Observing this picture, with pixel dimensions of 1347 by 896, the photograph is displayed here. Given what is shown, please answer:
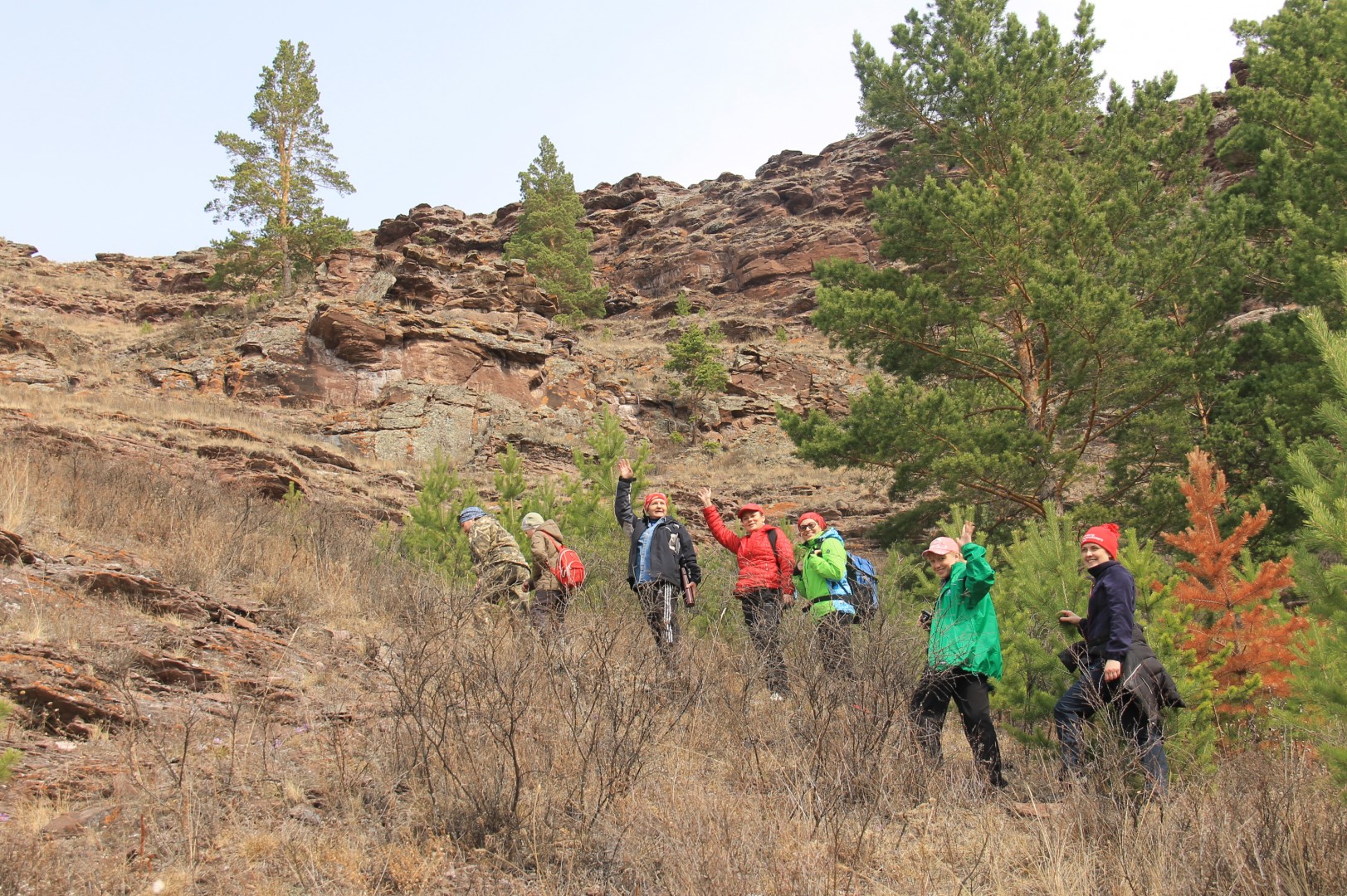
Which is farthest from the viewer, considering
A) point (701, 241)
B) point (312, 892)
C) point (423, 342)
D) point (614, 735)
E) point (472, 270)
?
point (701, 241)

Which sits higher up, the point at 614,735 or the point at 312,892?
the point at 614,735

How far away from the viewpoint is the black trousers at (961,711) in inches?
174

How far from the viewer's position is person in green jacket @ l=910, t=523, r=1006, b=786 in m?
4.49

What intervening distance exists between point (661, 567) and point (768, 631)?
116cm

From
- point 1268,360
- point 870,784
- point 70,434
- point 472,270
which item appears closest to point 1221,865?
point 870,784

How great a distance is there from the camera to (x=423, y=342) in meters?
20.6

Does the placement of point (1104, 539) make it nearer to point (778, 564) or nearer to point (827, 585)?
point (827, 585)

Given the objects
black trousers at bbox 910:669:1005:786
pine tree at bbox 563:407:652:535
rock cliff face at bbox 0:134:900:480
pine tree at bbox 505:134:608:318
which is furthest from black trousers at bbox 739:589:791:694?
pine tree at bbox 505:134:608:318

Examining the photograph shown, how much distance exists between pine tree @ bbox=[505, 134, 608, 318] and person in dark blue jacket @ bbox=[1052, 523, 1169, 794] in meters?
31.7

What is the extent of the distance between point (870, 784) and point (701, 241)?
47131 millimetres

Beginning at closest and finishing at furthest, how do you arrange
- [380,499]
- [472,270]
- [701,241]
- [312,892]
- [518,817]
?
1. [312,892]
2. [518,817]
3. [380,499]
4. [472,270]
5. [701,241]

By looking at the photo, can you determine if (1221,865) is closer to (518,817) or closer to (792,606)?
(518,817)

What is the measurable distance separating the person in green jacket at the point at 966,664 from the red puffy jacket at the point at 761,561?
6.25 ft

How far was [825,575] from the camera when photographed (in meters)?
6.01
